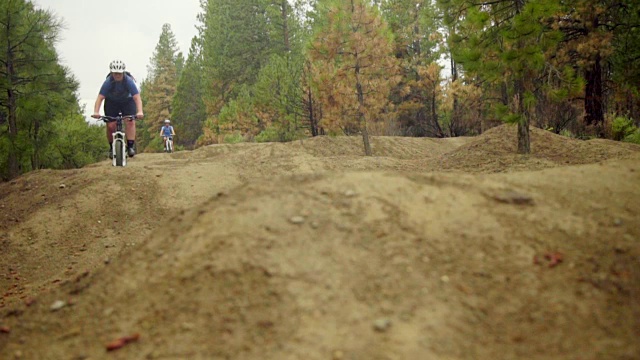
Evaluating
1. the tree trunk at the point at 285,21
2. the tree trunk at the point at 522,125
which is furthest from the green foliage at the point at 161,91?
the tree trunk at the point at 522,125

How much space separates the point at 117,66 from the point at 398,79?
8.24 meters

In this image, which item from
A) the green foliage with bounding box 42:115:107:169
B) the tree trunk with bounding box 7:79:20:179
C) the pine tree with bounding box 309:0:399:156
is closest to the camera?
the tree trunk with bounding box 7:79:20:179

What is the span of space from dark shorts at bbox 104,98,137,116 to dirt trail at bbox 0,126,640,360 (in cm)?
585

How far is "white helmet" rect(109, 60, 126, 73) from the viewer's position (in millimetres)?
8422

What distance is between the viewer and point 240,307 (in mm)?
2500

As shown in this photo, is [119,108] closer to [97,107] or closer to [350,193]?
[97,107]

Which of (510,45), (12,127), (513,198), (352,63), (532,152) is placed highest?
(352,63)

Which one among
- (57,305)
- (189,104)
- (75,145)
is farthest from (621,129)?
(189,104)

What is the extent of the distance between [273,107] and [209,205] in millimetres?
15878

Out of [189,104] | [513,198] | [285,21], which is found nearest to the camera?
[513,198]

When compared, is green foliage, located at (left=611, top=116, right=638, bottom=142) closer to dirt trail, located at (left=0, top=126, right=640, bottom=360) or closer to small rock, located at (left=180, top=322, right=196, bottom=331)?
dirt trail, located at (left=0, top=126, right=640, bottom=360)

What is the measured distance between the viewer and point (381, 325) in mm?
2273

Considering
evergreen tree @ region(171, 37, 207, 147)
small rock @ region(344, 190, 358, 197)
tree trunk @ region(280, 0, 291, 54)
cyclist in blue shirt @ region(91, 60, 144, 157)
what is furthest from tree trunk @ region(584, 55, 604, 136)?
evergreen tree @ region(171, 37, 207, 147)

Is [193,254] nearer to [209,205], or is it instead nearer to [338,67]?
[209,205]
